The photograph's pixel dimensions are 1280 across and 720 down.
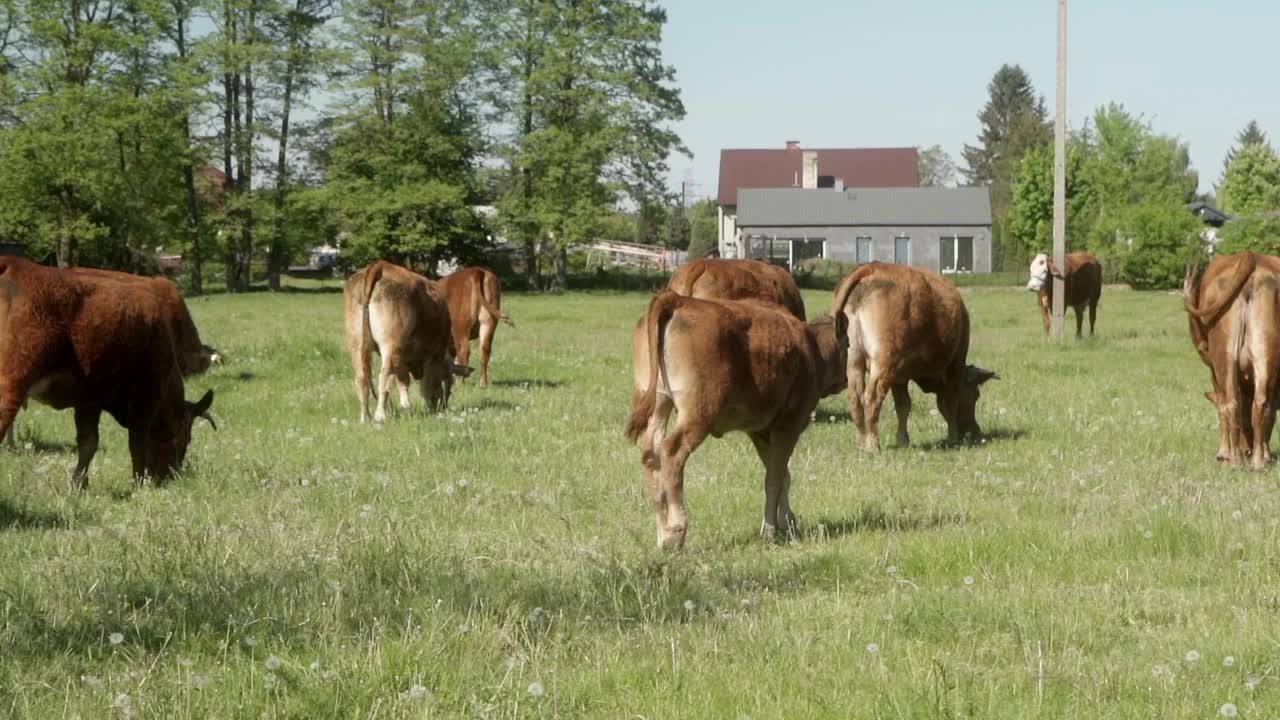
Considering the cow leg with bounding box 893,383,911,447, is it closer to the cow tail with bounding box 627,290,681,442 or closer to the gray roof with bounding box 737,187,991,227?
the cow tail with bounding box 627,290,681,442

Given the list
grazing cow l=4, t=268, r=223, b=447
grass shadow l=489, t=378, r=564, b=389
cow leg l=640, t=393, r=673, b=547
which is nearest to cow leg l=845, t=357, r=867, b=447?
cow leg l=640, t=393, r=673, b=547

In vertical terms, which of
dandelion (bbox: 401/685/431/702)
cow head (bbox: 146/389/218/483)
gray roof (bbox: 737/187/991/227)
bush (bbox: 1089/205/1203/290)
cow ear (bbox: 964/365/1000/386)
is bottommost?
dandelion (bbox: 401/685/431/702)

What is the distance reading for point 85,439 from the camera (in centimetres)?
961

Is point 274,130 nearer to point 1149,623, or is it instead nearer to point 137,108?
point 137,108

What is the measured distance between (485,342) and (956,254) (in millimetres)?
70213

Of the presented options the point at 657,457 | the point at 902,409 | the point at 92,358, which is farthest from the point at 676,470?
Result: the point at 902,409

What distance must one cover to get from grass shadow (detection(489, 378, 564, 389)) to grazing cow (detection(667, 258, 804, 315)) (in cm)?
602

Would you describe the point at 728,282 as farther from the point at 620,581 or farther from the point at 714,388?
the point at 620,581

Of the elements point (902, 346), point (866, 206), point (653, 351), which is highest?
point (866, 206)

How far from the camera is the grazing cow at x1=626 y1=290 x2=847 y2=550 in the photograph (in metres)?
7.36

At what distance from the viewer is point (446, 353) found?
50.7 feet

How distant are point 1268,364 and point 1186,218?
51180 millimetres

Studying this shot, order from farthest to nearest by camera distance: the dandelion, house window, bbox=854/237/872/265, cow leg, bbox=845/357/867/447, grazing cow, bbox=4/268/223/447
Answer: house window, bbox=854/237/872/265, cow leg, bbox=845/357/867/447, grazing cow, bbox=4/268/223/447, the dandelion

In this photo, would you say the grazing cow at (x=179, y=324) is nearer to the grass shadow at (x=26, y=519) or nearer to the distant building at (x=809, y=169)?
the grass shadow at (x=26, y=519)
